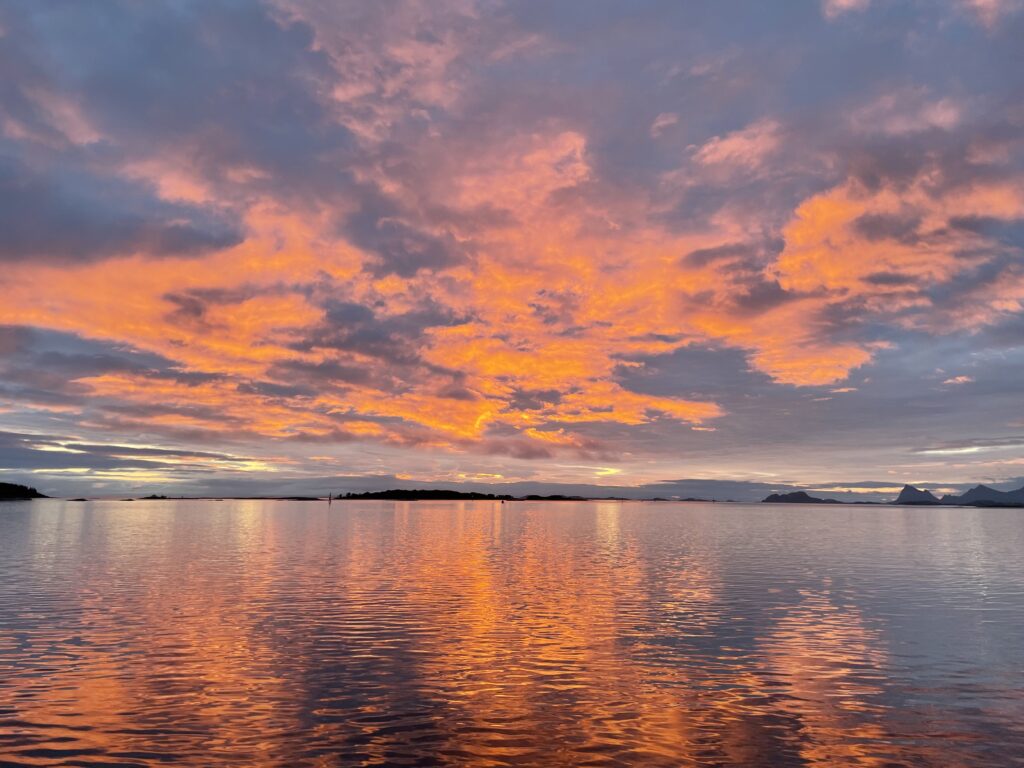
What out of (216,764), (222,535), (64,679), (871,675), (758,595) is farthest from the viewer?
(222,535)

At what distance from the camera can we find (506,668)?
2962 cm

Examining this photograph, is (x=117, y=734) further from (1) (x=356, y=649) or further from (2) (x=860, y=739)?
(2) (x=860, y=739)

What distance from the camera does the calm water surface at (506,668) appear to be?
20.8 metres

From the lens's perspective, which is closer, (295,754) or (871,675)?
(295,754)

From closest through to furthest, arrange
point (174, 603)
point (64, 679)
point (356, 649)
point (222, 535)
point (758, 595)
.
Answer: point (64, 679), point (356, 649), point (174, 603), point (758, 595), point (222, 535)

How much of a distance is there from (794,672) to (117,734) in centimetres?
2485

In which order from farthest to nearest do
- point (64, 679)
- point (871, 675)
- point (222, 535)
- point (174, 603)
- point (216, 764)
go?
point (222, 535) → point (174, 603) → point (871, 675) → point (64, 679) → point (216, 764)

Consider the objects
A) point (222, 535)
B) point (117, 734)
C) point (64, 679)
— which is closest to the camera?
point (117, 734)

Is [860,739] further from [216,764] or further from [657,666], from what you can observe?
[216,764]

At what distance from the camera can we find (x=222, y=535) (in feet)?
389

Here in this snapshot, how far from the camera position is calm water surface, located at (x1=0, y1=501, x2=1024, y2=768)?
20766 millimetres

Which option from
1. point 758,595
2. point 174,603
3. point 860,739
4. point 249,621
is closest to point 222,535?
point 174,603

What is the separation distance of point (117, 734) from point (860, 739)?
22.3 metres

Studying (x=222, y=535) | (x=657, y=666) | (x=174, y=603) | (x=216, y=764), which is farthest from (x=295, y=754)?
(x=222, y=535)
